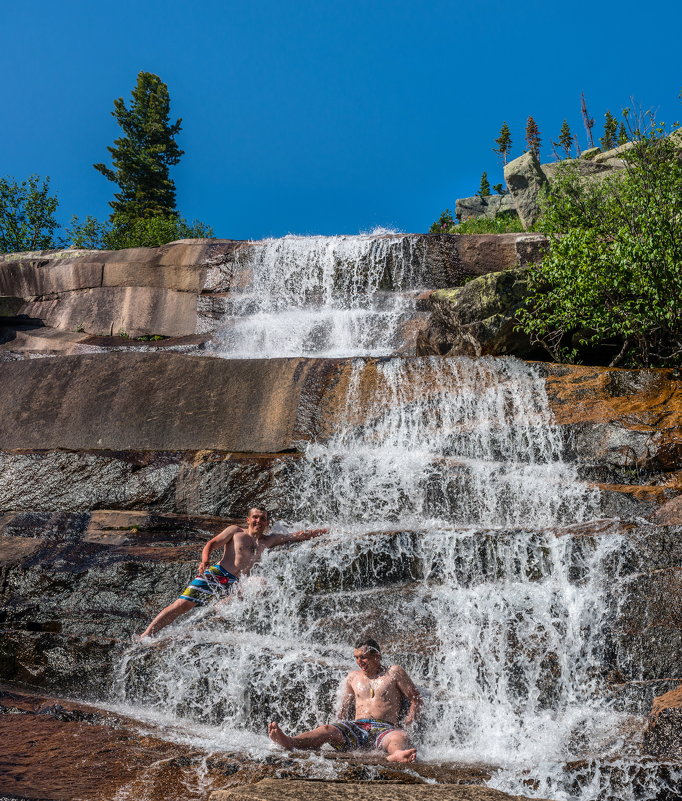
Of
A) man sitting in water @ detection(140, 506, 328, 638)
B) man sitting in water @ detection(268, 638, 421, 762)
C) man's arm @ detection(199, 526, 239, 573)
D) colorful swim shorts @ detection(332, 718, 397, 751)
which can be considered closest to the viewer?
man sitting in water @ detection(268, 638, 421, 762)

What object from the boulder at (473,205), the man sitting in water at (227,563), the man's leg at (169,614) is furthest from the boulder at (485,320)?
the boulder at (473,205)

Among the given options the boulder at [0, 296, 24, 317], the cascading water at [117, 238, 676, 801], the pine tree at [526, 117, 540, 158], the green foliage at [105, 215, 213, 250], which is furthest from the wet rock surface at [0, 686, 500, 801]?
the pine tree at [526, 117, 540, 158]

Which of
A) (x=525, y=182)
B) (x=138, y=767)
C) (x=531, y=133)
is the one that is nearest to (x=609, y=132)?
(x=531, y=133)

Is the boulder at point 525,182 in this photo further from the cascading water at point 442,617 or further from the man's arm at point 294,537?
the man's arm at point 294,537

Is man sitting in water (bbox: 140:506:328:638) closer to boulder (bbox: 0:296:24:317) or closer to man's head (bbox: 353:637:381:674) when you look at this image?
man's head (bbox: 353:637:381:674)

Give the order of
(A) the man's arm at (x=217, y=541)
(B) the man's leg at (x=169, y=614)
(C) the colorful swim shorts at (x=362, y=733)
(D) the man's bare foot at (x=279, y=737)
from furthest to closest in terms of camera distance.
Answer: (A) the man's arm at (x=217, y=541) < (B) the man's leg at (x=169, y=614) < (C) the colorful swim shorts at (x=362, y=733) < (D) the man's bare foot at (x=279, y=737)

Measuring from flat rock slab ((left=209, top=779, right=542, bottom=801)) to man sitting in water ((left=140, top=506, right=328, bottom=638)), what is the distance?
12.5ft

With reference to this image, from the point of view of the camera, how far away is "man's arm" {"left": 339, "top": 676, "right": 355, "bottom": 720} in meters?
5.70

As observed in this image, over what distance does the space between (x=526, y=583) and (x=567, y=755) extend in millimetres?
2400

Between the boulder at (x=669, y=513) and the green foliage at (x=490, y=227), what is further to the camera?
the green foliage at (x=490, y=227)

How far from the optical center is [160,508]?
33.3ft

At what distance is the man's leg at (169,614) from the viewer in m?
7.35

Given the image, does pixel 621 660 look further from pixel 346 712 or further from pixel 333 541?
pixel 333 541

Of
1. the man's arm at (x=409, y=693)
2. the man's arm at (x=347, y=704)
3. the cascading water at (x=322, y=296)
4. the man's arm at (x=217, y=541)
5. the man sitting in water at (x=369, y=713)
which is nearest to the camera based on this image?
the man sitting in water at (x=369, y=713)
